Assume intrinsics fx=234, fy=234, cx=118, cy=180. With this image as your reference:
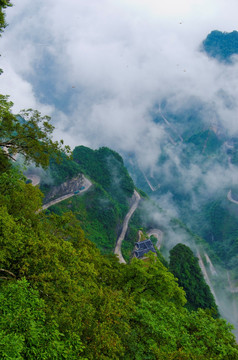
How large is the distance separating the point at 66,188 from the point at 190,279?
178 feet

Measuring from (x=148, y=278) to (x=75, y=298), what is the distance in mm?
14999

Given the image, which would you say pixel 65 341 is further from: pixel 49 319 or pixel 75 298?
pixel 75 298

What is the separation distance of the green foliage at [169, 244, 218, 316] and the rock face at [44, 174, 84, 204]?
4543 cm

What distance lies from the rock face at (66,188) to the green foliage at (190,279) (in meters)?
45.4

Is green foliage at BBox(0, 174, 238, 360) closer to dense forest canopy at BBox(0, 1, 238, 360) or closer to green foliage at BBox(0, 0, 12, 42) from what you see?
dense forest canopy at BBox(0, 1, 238, 360)

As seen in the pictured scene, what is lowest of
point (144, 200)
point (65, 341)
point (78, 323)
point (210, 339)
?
point (65, 341)

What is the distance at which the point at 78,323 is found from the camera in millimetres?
10766

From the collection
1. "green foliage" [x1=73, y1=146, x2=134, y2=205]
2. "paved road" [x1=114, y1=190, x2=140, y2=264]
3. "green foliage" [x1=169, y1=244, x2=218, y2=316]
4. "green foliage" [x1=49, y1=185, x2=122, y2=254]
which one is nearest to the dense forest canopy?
"green foliage" [x1=169, y1=244, x2=218, y2=316]

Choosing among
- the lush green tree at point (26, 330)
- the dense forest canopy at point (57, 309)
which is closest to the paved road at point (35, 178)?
the dense forest canopy at point (57, 309)

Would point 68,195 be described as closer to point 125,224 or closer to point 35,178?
point 35,178

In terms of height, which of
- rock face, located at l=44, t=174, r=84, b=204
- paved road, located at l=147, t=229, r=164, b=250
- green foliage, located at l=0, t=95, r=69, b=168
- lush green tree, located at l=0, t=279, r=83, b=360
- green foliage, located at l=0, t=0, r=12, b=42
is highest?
paved road, located at l=147, t=229, r=164, b=250

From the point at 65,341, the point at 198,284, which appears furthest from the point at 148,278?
the point at 198,284

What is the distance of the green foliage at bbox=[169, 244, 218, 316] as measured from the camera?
66.5 metres

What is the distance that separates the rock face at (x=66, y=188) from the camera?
86625 mm
